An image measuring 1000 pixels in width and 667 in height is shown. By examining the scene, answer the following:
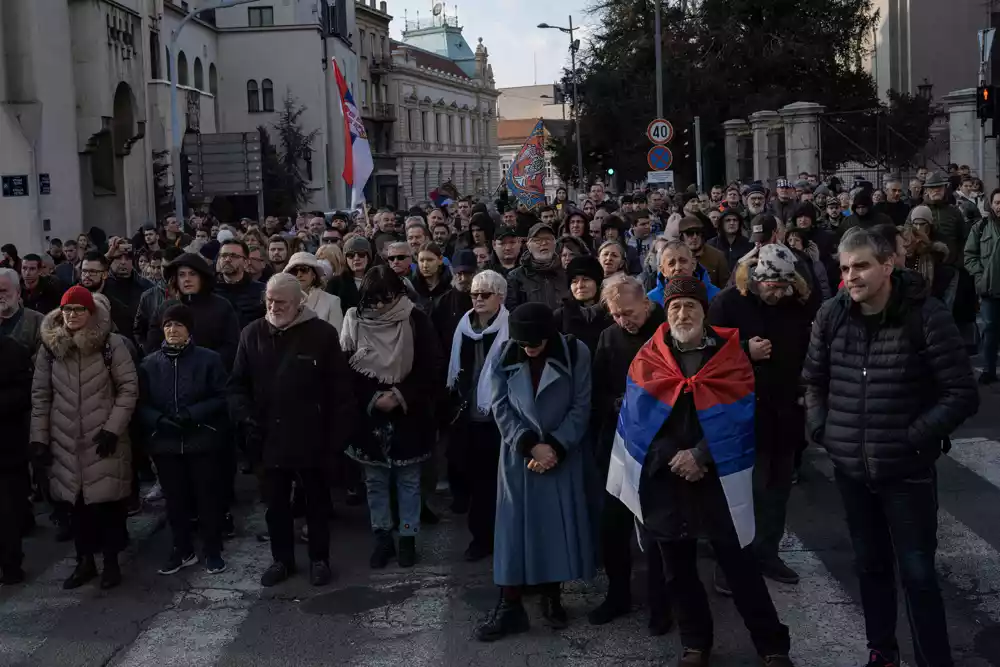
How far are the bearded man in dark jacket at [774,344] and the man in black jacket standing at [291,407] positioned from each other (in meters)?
2.21

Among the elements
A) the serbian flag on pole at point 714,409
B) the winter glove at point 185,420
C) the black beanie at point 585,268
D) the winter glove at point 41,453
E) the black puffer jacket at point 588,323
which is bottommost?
the winter glove at point 41,453

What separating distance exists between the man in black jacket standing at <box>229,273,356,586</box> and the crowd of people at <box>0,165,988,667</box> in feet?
0.05

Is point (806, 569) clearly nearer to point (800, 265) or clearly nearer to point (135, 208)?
point (800, 265)

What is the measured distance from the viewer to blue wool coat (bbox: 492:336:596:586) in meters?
6.39

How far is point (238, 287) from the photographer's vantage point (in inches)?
397

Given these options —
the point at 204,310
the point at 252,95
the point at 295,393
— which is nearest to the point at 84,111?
the point at 204,310

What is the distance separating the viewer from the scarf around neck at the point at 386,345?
786 centimetres

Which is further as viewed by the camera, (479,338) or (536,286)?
(536,286)

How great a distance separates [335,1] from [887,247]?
219 feet

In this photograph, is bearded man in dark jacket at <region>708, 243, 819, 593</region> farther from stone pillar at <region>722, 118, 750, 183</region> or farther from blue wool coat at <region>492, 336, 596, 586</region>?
stone pillar at <region>722, 118, 750, 183</region>

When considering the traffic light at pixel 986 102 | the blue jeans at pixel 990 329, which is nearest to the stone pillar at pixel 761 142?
the traffic light at pixel 986 102

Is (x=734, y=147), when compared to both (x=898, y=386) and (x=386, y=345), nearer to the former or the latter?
(x=386, y=345)

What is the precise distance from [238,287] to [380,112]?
7505 cm

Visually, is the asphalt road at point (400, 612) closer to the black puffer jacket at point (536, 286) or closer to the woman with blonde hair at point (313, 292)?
the woman with blonde hair at point (313, 292)
